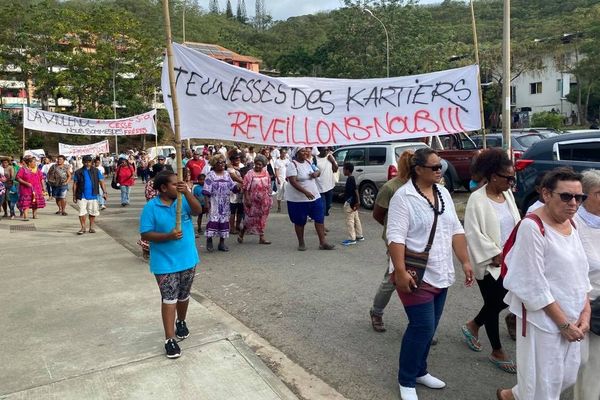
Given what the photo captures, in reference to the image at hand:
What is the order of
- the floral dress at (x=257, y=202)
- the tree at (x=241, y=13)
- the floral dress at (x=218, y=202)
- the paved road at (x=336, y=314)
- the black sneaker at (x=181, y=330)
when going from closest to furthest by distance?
the paved road at (x=336, y=314) → the black sneaker at (x=181, y=330) → the floral dress at (x=218, y=202) → the floral dress at (x=257, y=202) → the tree at (x=241, y=13)

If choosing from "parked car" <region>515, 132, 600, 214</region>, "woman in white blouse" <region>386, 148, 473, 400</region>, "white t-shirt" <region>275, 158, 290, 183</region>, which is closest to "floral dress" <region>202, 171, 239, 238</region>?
"parked car" <region>515, 132, 600, 214</region>

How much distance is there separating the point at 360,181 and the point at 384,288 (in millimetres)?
8518

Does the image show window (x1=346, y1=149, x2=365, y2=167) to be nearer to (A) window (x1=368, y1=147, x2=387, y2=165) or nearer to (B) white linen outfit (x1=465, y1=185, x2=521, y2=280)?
(A) window (x1=368, y1=147, x2=387, y2=165)

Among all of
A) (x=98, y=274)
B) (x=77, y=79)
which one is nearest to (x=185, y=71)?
(x=98, y=274)

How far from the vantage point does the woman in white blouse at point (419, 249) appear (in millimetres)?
3406

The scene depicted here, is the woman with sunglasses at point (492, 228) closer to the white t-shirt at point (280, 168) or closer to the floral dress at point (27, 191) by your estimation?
the white t-shirt at point (280, 168)

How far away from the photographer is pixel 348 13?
3275 cm

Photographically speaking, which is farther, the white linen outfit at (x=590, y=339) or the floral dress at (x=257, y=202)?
the floral dress at (x=257, y=202)

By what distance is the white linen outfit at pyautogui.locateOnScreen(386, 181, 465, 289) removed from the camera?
11.2ft

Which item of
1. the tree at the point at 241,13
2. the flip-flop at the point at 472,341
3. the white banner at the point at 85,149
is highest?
the tree at the point at 241,13

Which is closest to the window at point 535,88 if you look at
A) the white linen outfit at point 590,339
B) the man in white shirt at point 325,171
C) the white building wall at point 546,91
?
the white building wall at point 546,91

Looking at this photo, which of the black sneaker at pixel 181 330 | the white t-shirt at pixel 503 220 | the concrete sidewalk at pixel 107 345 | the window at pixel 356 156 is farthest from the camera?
the window at pixel 356 156

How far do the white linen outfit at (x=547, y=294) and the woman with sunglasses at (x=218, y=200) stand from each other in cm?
610

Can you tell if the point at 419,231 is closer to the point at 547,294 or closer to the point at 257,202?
the point at 547,294
